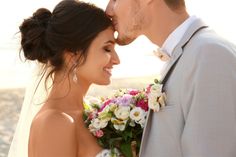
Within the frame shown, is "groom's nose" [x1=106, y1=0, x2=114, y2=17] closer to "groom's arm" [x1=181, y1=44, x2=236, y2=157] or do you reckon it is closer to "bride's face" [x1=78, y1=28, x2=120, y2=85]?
"bride's face" [x1=78, y1=28, x2=120, y2=85]

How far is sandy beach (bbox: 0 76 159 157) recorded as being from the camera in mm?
6002

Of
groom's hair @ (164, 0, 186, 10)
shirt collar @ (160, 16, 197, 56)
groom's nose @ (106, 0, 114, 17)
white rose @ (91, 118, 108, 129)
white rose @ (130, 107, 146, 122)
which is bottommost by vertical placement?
white rose @ (91, 118, 108, 129)

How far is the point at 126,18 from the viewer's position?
2.34m

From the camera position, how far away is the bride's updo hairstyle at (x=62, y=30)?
2.58 meters

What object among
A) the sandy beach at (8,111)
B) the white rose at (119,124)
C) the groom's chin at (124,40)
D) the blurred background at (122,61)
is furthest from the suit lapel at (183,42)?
the sandy beach at (8,111)

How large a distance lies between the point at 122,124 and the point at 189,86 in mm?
716

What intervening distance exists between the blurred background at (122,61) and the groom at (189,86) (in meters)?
A: 3.21

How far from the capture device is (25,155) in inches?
127

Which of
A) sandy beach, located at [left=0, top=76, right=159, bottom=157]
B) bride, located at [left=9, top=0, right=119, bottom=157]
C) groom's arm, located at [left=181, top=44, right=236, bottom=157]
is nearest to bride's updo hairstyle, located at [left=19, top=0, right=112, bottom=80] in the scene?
bride, located at [left=9, top=0, right=119, bottom=157]

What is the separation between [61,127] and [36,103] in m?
0.68

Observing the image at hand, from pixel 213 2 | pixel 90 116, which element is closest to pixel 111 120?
pixel 90 116

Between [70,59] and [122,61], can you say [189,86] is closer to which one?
[70,59]

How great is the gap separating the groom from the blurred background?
3207mm

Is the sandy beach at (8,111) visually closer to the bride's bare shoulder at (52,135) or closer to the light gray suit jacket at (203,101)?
the bride's bare shoulder at (52,135)
